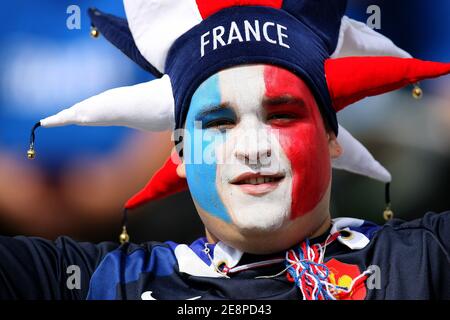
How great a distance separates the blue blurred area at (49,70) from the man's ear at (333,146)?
29.6 inches

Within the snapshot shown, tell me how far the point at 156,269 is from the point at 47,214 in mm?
680

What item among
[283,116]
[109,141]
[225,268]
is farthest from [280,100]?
[109,141]

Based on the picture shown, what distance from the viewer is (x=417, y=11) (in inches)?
81.6

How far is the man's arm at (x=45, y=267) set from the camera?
1436mm

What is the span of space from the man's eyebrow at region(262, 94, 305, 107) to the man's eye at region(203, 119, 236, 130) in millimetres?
85

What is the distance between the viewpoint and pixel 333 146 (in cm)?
160

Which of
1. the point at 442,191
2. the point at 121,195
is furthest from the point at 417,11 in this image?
the point at 121,195

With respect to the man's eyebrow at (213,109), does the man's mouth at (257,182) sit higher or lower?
lower

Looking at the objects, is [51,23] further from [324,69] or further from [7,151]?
[324,69]

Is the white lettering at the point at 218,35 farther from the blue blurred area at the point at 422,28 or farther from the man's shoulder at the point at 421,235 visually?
the blue blurred area at the point at 422,28

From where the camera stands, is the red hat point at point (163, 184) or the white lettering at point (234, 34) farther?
the red hat point at point (163, 184)

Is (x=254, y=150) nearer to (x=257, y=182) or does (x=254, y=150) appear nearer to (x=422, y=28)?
(x=257, y=182)

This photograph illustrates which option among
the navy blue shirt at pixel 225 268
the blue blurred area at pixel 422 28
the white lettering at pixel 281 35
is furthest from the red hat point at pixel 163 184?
the blue blurred area at pixel 422 28

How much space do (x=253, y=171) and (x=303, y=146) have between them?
0.40ft
